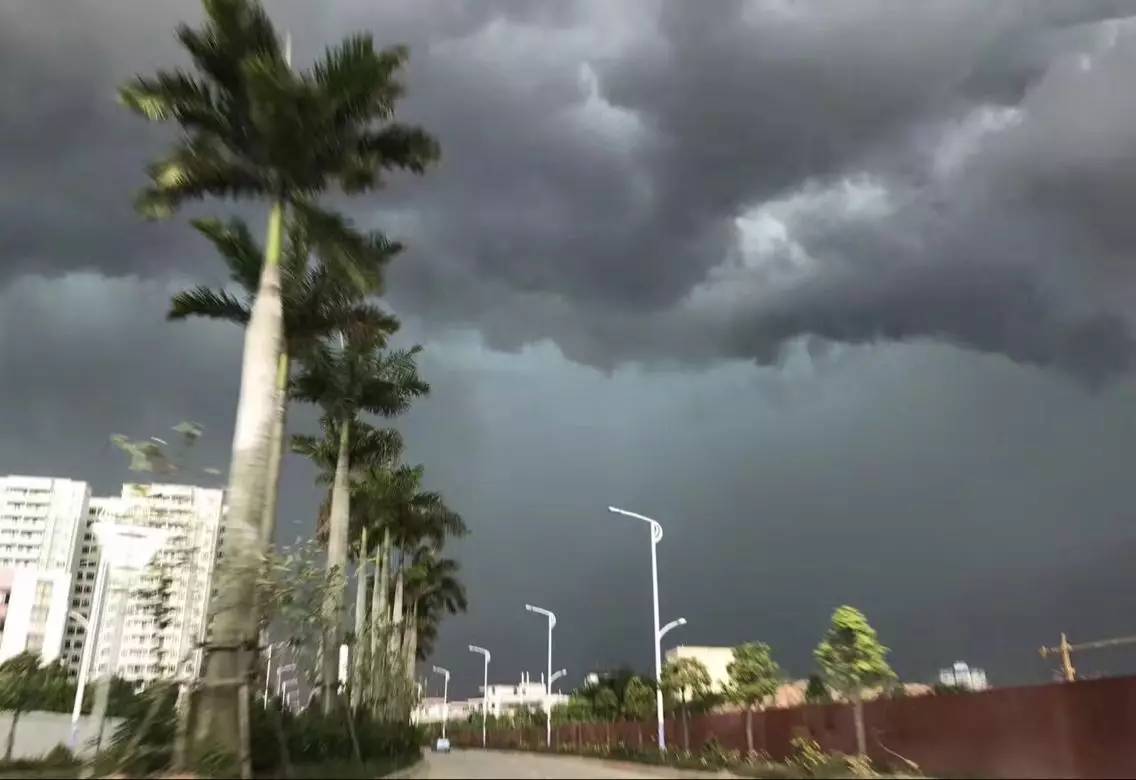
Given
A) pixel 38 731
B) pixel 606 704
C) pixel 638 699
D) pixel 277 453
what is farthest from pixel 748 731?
pixel 606 704

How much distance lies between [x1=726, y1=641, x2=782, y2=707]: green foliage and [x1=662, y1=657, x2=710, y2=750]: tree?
5.13 ft

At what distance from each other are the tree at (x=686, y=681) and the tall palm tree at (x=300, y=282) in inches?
1185

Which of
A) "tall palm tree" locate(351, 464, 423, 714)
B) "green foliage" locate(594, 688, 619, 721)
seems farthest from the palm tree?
"green foliage" locate(594, 688, 619, 721)

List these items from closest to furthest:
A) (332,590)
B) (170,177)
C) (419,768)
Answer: (170,177)
(332,590)
(419,768)

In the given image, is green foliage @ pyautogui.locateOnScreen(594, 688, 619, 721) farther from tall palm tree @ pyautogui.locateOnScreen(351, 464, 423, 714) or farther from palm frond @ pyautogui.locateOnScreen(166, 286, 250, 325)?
palm frond @ pyautogui.locateOnScreen(166, 286, 250, 325)

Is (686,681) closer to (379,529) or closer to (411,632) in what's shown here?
(379,529)

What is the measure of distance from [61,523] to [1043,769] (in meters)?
94.9

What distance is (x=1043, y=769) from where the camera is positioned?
691 inches

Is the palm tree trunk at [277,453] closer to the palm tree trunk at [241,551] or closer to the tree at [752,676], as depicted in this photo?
the palm tree trunk at [241,551]

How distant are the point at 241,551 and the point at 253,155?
28.4ft

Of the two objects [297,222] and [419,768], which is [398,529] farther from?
[297,222]

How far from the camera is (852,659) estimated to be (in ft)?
84.5

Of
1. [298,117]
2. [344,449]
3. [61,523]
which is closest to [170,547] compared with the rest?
[298,117]

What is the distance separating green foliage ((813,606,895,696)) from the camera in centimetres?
2547
